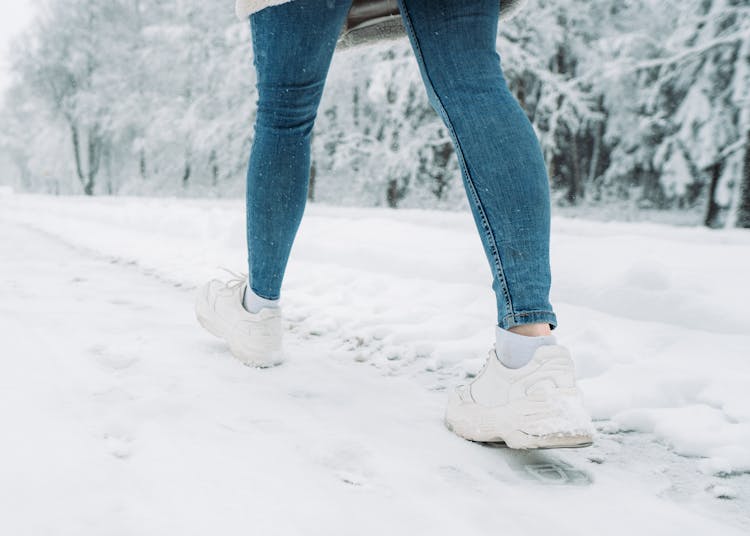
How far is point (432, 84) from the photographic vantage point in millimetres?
1104

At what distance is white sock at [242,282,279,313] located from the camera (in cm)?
144

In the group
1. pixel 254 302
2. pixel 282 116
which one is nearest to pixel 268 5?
pixel 282 116

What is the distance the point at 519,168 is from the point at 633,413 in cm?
59

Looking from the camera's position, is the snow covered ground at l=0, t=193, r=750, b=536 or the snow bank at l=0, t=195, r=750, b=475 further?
the snow bank at l=0, t=195, r=750, b=475

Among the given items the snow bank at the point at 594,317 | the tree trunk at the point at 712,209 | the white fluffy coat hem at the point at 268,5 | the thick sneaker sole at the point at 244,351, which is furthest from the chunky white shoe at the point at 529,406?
the tree trunk at the point at 712,209

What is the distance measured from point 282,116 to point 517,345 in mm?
770

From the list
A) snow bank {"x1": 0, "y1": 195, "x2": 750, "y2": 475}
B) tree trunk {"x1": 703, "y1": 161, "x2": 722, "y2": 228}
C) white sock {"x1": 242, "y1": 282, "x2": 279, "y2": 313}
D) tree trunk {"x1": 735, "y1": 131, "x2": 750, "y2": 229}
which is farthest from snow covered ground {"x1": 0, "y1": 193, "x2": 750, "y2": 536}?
tree trunk {"x1": 703, "y1": 161, "x2": 722, "y2": 228}

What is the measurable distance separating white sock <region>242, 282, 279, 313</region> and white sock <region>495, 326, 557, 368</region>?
0.65 metres

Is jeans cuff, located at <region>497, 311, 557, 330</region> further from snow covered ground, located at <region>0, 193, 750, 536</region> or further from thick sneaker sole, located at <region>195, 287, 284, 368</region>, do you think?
thick sneaker sole, located at <region>195, 287, 284, 368</region>

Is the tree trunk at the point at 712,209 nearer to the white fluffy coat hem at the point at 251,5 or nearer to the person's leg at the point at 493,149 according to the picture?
the person's leg at the point at 493,149

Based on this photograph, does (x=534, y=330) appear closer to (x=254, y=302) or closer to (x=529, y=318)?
(x=529, y=318)

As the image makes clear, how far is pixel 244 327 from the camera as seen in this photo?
4.70ft

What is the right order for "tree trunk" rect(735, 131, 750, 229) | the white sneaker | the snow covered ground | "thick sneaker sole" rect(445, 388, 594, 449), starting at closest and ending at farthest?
1. the snow covered ground
2. "thick sneaker sole" rect(445, 388, 594, 449)
3. the white sneaker
4. "tree trunk" rect(735, 131, 750, 229)

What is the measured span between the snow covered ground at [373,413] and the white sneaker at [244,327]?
0.15ft
